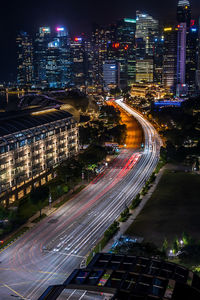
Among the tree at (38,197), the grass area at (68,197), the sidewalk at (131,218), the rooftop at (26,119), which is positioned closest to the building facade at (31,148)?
the rooftop at (26,119)

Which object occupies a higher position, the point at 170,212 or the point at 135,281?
the point at 135,281

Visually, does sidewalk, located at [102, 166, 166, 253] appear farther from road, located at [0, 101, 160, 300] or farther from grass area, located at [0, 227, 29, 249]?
grass area, located at [0, 227, 29, 249]

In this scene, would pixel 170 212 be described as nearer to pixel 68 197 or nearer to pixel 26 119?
pixel 68 197

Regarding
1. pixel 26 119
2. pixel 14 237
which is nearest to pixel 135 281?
pixel 14 237

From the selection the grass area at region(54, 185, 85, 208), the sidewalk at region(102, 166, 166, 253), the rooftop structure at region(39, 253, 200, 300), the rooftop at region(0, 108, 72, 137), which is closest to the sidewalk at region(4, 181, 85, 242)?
the grass area at region(54, 185, 85, 208)

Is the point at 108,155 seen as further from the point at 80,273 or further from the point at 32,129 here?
the point at 80,273

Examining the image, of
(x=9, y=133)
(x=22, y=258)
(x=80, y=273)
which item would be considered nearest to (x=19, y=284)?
(x=22, y=258)
